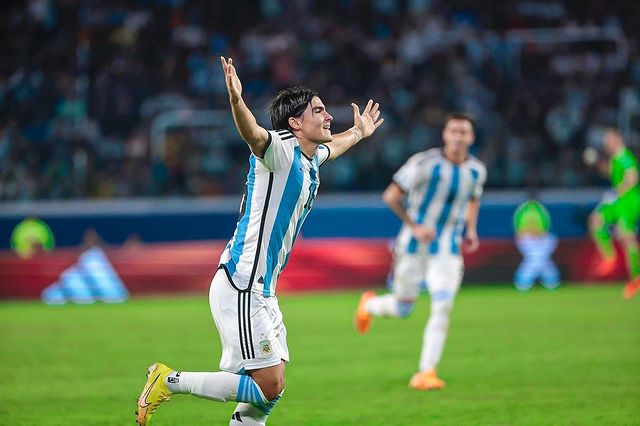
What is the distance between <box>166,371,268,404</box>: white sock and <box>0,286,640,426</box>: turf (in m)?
1.77

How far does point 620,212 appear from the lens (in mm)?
19891

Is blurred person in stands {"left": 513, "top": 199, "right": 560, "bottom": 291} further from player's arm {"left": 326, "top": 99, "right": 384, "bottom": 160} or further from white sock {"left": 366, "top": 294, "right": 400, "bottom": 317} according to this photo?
player's arm {"left": 326, "top": 99, "right": 384, "bottom": 160}

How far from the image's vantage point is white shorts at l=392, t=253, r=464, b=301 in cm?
1056

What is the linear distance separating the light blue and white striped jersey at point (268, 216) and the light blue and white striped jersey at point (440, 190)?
4.36 m

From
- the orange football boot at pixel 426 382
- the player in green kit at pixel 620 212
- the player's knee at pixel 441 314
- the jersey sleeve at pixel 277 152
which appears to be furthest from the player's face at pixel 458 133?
the player in green kit at pixel 620 212

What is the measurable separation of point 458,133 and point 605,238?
1009 centimetres

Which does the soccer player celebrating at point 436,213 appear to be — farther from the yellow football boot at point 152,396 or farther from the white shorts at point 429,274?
the yellow football boot at point 152,396

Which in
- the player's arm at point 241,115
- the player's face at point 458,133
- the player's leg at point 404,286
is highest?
the player's face at point 458,133

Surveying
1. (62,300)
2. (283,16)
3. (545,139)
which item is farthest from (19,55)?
(545,139)

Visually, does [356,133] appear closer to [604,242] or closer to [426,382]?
[426,382]

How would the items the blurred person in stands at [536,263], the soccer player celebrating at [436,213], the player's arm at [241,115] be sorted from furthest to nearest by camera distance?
the blurred person in stands at [536,263], the soccer player celebrating at [436,213], the player's arm at [241,115]

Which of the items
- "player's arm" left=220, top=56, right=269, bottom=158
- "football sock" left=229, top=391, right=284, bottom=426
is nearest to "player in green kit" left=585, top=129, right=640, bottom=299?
"football sock" left=229, top=391, right=284, bottom=426

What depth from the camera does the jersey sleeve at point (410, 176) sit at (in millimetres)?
11116

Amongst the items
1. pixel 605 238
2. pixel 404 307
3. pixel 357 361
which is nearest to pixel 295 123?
pixel 404 307
